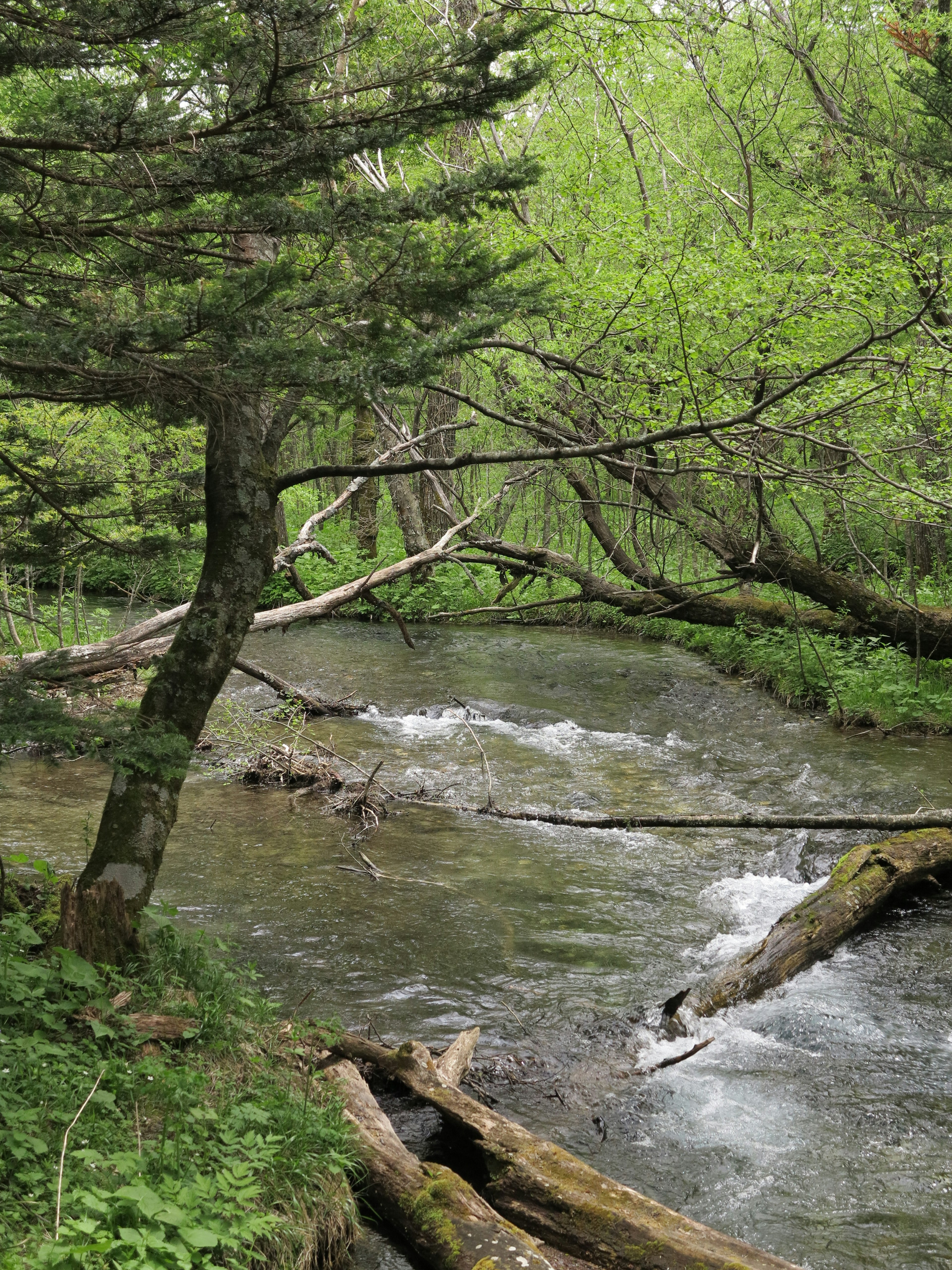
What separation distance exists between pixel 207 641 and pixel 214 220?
2038 millimetres

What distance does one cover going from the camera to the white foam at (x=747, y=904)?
6375 millimetres

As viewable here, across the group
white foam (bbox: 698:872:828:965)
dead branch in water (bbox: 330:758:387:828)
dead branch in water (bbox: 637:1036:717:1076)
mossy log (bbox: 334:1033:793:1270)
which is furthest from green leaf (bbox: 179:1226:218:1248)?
dead branch in water (bbox: 330:758:387:828)

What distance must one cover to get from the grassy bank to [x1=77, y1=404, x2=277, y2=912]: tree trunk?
388mm

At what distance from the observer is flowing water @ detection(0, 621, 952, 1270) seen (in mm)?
4234

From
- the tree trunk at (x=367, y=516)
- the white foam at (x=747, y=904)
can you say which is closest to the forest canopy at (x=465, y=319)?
the tree trunk at (x=367, y=516)

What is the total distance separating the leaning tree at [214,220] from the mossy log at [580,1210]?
2094 millimetres

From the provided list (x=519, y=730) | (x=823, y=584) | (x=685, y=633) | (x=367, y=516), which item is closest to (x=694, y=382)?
(x=519, y=730)

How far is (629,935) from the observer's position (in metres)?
6.58

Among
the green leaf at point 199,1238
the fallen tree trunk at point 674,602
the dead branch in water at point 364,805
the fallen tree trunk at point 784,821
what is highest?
the fallen tree trunk at point 674,602

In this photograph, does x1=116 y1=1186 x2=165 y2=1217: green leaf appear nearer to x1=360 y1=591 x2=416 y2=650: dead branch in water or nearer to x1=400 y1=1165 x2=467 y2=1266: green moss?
x1=400 y1=1165 x2=467 y2=1266: green moss

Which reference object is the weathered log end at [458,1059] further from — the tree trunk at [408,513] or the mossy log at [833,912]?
the tree trunk at [408,513]

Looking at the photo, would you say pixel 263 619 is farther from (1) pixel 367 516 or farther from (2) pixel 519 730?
(1) pixel 367 516

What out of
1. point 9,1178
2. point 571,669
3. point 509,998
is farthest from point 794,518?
point 9,1178

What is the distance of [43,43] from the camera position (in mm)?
3326
